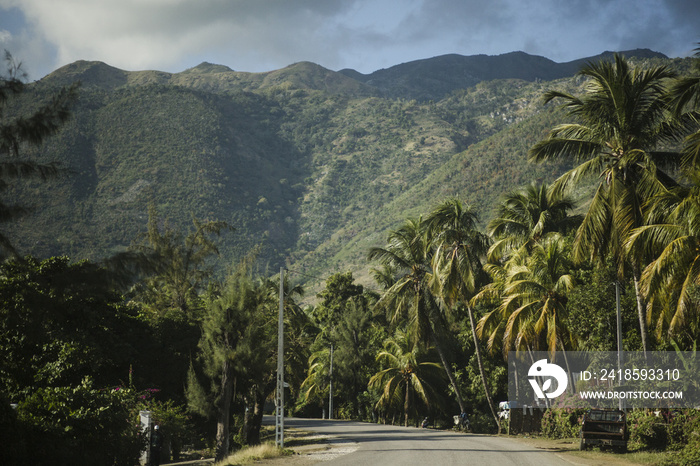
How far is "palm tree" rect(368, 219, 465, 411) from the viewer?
40.8 meters

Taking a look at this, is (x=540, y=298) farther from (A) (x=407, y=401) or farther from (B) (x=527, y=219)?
(A) (x=407, y=401)

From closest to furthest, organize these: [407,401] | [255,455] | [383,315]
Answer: [255,455], [407,401], [383,315]

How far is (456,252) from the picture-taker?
37750 millimetres

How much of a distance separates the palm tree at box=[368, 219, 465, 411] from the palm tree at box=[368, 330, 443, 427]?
5.31 meters

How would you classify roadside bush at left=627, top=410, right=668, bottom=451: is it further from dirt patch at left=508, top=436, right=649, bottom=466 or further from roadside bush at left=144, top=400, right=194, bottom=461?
roadside bush at left=144, top=400, right=194, bottom=461

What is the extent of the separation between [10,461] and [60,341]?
12337 mm

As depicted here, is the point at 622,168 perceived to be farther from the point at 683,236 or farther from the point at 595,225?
the point at 683,236

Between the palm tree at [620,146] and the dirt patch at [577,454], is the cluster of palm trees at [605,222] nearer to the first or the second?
the palm tree at [620,146]

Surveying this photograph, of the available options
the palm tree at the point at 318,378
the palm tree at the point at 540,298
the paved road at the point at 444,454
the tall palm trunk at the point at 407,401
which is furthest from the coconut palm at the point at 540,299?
the palm tree at the point at 318,378

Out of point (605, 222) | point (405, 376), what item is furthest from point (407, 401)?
point (605, 222)

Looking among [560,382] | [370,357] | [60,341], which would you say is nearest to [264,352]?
[60,341]

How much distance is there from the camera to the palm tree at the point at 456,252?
1465 inches

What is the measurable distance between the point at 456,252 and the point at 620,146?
16.5 metres

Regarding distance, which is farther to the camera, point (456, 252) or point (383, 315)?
point (383, 315)
